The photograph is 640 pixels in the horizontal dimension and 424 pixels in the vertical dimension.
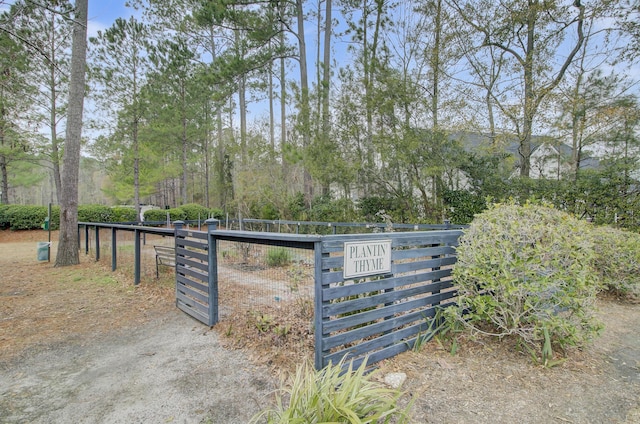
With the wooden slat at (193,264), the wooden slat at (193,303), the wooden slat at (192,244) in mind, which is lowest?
the wooden slat at (193,303)

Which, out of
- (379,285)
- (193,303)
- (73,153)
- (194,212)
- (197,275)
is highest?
(73,153)

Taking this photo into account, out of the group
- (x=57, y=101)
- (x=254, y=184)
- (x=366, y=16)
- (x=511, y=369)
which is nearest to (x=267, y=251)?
(x=511, y=369)

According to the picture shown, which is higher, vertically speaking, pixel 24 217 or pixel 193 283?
pixel 24 217

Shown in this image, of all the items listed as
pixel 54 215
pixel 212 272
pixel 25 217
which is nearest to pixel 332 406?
pixel 212 272

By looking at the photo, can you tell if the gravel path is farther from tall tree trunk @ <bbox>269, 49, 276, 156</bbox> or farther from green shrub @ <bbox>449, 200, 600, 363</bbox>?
tall tree trunk @ <bbox>269, 49, 276, 156</bbox>

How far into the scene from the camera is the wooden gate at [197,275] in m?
3.11

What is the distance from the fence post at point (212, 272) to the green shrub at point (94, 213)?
39.5 ft

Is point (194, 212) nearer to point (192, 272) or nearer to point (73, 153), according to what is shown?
point (73, 153)

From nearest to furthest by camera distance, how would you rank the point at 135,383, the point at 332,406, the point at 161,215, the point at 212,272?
1. the point at 332,406
2. the point at 135,383
3. the point at 212,272
4. the point at 161,215

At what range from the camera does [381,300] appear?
2332 millimetres

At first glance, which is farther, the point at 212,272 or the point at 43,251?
the point at 43,251

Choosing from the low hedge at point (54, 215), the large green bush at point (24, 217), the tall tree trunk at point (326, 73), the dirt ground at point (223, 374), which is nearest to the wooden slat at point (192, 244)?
the dirt ground at point (223, 374)

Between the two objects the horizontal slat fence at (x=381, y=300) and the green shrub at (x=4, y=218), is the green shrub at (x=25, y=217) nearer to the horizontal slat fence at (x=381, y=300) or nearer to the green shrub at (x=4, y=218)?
the green shrub at (x=4, y=218)

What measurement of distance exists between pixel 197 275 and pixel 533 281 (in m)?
2.99
